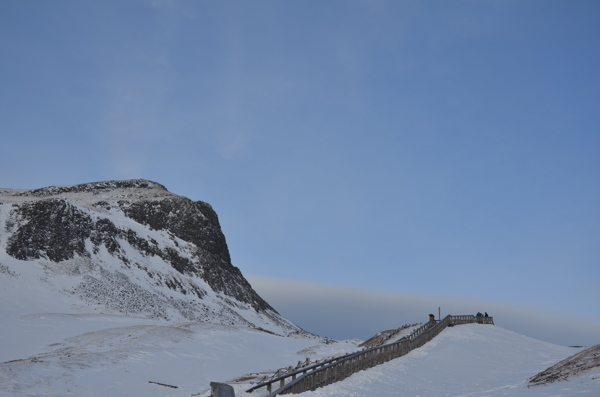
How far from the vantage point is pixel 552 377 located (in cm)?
1811

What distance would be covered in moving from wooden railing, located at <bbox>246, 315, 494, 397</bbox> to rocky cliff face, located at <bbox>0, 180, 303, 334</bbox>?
52907 mm

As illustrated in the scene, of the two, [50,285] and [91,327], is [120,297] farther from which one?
[91,327]

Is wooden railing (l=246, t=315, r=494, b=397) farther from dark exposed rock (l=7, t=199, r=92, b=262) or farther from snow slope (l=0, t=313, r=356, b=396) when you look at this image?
dark exposed rock (l=7, t=199, r=92, b=262)

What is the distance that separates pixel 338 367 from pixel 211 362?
18.9 metres

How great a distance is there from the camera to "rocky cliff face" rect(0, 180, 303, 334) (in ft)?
258

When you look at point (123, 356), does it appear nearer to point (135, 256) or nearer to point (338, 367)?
point (338, 367)

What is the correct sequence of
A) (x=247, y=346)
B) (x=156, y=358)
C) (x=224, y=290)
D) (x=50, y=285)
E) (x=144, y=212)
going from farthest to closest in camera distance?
1. (x=144, y=212)
2. (x=224, y=290)
3. (x=50, y=285)
4. (x=247, y=346)
5. (x=156, y=358)

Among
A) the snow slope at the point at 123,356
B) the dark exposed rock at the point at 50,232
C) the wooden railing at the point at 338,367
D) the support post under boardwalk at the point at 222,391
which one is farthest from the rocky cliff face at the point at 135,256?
the support post under boardwalk at the point at 222,391

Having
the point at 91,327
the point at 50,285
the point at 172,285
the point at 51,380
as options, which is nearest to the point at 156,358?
the point at 51,380

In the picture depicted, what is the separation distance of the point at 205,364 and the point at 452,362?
17487 mm

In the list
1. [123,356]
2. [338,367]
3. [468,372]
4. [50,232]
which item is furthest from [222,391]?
[50,232]

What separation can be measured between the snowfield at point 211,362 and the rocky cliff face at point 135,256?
26.4 m

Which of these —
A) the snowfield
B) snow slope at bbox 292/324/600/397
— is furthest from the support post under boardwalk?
the snowfield

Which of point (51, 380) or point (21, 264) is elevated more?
point (21, 264)
